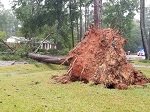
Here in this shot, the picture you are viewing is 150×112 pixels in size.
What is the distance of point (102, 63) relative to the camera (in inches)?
389

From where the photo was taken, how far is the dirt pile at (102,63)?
30.3ft

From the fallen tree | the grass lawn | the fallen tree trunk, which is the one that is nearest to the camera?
the grass lawn

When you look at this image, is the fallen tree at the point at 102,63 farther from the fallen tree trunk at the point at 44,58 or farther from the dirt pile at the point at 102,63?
the fallen tree trunk at the point at 44,58

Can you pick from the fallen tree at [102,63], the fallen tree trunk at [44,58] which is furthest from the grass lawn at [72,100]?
the fallen tree trunk at [44,58]

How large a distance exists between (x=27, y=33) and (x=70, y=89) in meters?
25.1

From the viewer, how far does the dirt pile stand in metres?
9.25

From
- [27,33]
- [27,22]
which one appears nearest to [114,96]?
[27,22]

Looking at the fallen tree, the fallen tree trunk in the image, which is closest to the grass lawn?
the fallen tree

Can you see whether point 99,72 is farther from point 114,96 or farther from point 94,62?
point 114,96

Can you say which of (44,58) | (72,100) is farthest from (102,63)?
(44,58)

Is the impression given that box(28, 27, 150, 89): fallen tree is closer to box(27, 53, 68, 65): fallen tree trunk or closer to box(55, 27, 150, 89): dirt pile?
box(55, 27, 150, 89): dirt pile

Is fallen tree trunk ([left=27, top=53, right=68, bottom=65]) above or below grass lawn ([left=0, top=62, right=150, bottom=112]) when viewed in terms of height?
above

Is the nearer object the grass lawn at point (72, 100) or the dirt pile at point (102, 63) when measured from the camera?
the grass lawn at point (72, 100)

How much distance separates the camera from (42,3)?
1229 inches
